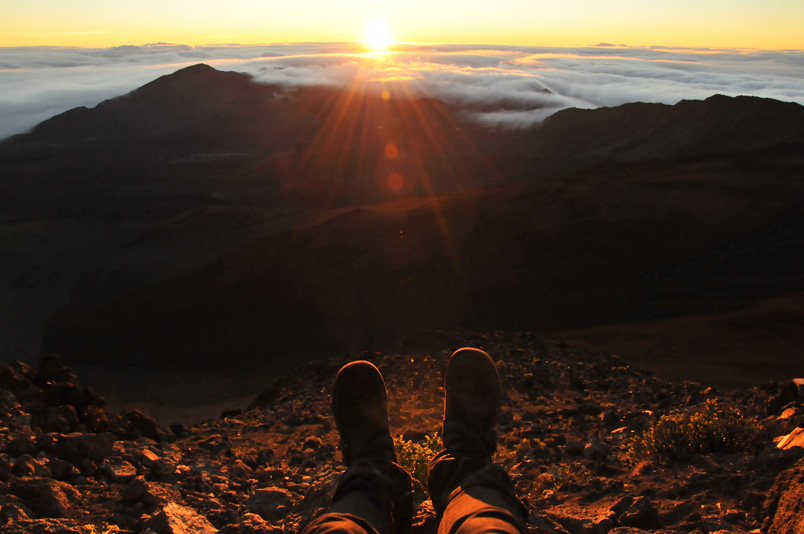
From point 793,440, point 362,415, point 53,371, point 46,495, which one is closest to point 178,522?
point 46,495

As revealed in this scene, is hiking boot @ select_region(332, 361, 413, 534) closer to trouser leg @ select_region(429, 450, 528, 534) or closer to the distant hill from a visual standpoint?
trouser leg @ select_region(429, 450, 528, 534)

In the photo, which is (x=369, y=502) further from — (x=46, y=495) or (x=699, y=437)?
(x=699, y=437)

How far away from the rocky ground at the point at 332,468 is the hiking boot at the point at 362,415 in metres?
0.35

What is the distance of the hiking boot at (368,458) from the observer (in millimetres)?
2070

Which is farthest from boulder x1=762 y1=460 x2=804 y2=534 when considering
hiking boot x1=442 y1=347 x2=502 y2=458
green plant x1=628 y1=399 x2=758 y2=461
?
hiking boot x1=442 y1=347 x2=502 y2=458

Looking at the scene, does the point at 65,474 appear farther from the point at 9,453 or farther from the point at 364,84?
the point at 364,84

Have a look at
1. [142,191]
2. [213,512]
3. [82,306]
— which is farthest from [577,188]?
[142,191]

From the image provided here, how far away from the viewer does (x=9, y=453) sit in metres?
3.23

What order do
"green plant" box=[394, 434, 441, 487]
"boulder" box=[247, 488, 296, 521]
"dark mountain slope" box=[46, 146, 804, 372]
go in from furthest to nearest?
1. "dark mountain slope" box=[46, 146, 804, 372]
2. "green plant" box=[394, 434, 441, 487]
3. "boulder" box=[247, 488, 296, 521]

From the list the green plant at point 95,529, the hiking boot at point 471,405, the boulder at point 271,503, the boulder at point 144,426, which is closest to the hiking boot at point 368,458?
the hiking boot at point 471,405

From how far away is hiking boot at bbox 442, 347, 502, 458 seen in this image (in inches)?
107

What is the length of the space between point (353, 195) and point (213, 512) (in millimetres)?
41884

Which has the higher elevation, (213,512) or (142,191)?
(213,512)

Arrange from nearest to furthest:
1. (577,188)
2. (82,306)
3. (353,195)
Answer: (82,306)
(577,188)
(353,195)
